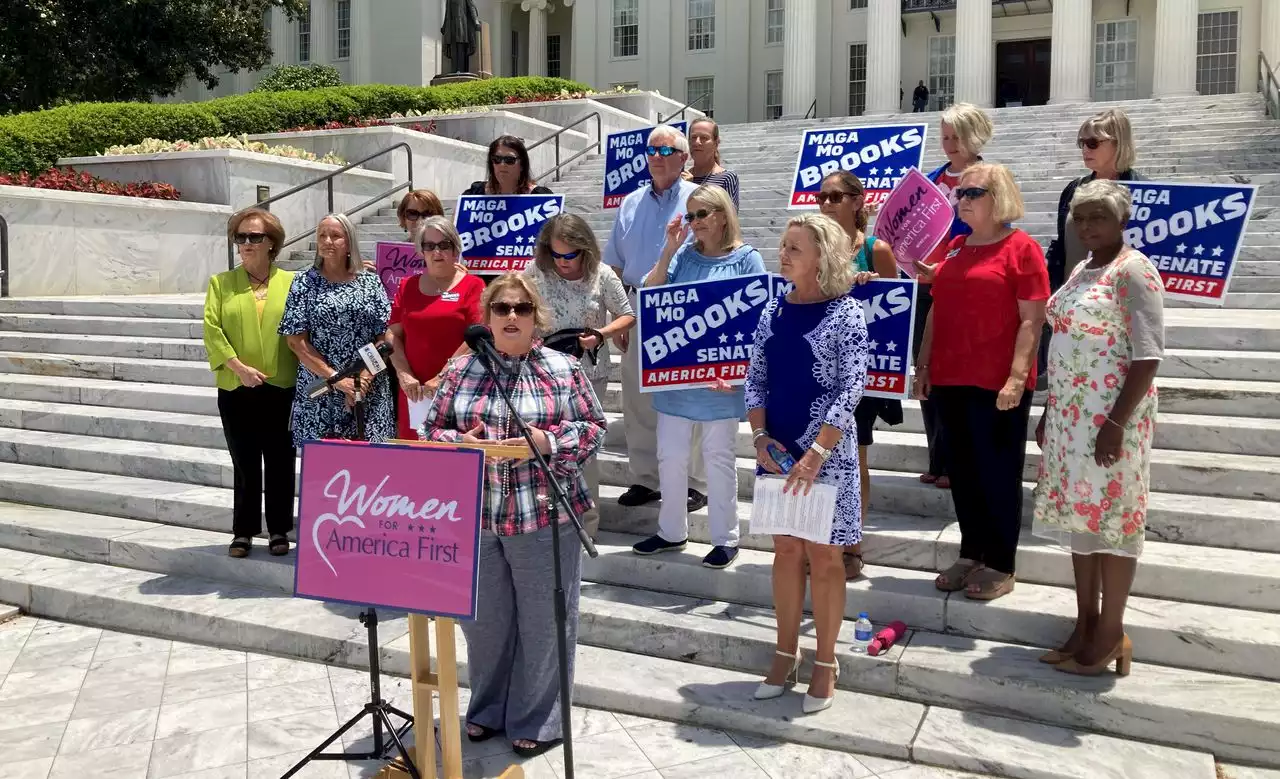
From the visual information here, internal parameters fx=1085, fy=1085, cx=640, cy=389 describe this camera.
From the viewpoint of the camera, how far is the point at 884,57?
99.8 ft

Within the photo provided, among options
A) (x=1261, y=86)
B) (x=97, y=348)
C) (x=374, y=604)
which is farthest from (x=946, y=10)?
(x=374, y=604)

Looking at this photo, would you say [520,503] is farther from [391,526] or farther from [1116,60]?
[1116,60]

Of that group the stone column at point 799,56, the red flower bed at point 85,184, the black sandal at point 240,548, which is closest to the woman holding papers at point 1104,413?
the black sandal at point 240,548

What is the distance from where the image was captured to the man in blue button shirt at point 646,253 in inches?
243

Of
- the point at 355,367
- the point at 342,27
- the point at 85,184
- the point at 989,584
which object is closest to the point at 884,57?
the point at 342,27

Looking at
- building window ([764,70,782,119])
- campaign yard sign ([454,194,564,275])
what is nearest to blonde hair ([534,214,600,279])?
campaign yard sign ([454,194,564,275])

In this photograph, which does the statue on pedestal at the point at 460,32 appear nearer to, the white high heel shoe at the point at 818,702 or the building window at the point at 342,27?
the building window at the point at 342,27

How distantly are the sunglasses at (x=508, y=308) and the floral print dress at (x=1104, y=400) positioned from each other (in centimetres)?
222

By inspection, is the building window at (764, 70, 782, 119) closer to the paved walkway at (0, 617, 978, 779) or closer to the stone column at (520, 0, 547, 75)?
the stone column at (520, 0, 547, 75)

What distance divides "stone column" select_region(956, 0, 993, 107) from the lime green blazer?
2623 centimetres

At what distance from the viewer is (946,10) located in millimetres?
31688

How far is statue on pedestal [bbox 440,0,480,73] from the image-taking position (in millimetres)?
25344

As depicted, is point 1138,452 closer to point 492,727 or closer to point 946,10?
point 492,727

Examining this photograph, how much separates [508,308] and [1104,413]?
2.43 m
